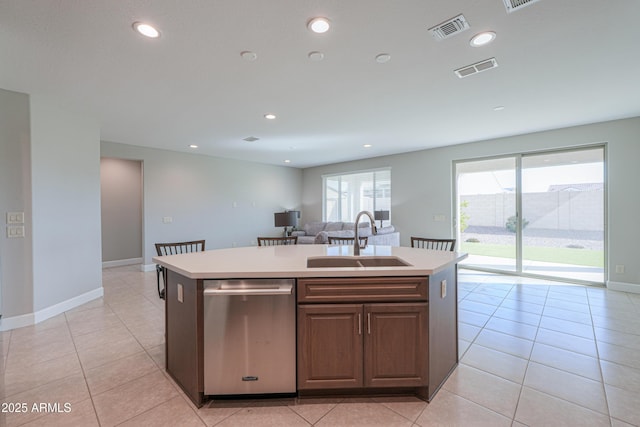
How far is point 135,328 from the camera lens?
293 cm

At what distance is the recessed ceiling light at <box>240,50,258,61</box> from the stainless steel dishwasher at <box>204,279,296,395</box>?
5.95 ft

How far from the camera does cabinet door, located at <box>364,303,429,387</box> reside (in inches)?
69.1

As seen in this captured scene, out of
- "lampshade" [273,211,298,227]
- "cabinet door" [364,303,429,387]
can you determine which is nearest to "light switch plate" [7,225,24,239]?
"cabinet door" [364,303,429,387]

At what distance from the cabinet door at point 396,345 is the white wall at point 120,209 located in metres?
6.03

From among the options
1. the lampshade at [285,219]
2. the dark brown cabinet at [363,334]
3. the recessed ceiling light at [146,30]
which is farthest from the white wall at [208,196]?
the dark brown cabinet at [363,334]

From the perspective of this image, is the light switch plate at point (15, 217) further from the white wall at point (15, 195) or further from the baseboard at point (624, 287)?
the baseboard at point (624, 287)

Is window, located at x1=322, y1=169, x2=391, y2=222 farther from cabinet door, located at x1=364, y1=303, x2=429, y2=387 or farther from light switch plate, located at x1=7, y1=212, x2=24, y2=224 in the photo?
light switch plate, located at x1=7, y1=212, x2=24, y2=224

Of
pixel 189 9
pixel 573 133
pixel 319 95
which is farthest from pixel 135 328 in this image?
pixel 573 133

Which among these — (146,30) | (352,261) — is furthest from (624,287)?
(146,30)

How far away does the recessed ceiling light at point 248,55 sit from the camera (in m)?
2.24

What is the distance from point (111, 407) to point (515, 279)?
5687 millimetres

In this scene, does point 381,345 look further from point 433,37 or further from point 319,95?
point 319,95

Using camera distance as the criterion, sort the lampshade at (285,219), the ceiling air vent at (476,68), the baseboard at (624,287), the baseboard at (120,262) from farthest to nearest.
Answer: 1. the lampshade at (285,219)
2. the baseboard at (120,262)
3. the baseboard at (624,287)
4. the ceiling air vent at (476,68)

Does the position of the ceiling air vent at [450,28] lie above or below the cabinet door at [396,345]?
above
